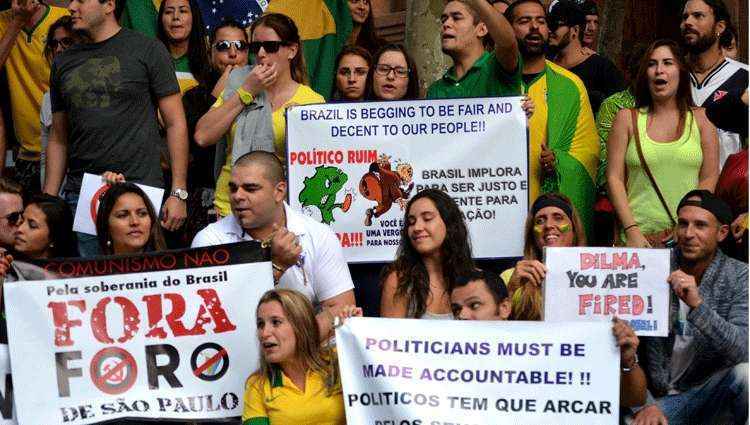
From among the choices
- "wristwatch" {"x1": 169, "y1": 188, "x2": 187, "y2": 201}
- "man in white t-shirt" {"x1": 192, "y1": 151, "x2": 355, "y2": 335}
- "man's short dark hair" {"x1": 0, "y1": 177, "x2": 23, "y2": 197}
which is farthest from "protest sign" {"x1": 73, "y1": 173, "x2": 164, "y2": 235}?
"man in white t-shirt" {"x1": 192, "y1": 151, "x2": 355, "y2": 335}

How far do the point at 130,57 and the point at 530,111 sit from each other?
232 cm

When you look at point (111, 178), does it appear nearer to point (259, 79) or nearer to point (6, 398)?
point (259, 79)

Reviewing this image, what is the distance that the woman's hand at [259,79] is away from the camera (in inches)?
405

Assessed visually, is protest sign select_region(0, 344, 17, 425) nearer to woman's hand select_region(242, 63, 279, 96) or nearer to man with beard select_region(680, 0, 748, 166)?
woman's hand select_region(242, 63, 279, 96)

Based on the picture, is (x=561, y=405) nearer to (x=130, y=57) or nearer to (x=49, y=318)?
(x=49, y=318)

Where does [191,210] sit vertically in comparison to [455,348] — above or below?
above

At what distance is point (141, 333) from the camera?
895 cm

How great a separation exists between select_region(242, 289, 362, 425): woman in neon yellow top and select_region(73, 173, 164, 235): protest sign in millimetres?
1656

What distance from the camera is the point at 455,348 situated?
849 cm

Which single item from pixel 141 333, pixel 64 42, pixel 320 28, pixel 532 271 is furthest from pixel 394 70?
pixel 141 333

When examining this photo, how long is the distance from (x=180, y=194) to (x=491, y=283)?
2355mm

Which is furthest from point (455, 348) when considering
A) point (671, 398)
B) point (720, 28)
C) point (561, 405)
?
point (720, 28)

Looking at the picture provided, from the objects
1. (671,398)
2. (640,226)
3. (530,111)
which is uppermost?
(530,111)

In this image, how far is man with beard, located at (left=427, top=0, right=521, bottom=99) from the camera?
10.5 m
